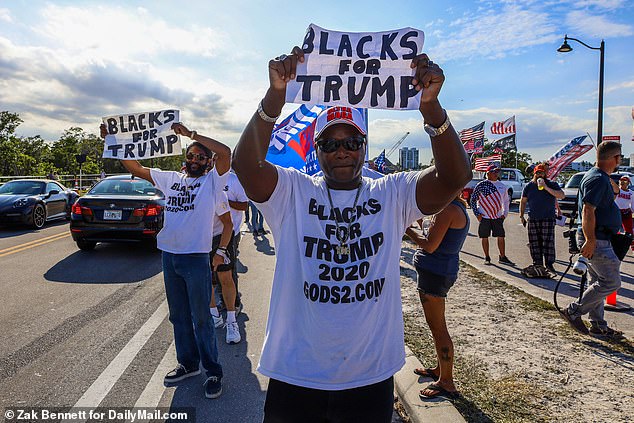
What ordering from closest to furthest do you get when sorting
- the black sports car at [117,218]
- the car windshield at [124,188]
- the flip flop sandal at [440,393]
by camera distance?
the flip flop sandal at [440,393] → the black sports car at [117,218] → the car windshield at [124,188]

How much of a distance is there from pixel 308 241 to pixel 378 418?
83 centimetres

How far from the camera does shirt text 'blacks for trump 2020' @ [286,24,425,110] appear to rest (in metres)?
2.36

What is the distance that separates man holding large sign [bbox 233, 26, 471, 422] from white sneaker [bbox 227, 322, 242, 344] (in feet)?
9.35

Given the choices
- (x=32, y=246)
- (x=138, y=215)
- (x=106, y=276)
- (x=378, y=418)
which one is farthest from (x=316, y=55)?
(x=32, y=246)

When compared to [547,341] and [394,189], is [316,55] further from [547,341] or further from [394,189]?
[547,341]

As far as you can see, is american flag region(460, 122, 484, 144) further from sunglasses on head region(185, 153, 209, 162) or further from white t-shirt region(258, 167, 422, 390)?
white t-shirt region(258, 167, 422, 390)

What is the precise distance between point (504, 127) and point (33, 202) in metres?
18.3

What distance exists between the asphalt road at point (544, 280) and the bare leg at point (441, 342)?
277cm

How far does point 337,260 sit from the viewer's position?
200 cm

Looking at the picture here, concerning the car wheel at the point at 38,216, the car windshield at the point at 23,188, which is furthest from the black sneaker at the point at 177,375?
the car windshield at the point at 23,188

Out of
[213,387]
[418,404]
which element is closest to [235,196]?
[213,387]

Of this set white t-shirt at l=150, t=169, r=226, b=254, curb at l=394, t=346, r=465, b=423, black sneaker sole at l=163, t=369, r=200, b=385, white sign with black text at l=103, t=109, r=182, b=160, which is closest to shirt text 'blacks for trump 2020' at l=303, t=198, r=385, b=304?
curb at l=394, t=346, r=465, b=423

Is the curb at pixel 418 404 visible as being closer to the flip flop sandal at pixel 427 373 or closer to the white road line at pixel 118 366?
the flip flop sandal at pixel 427 373

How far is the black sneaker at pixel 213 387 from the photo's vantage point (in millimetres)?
3615
